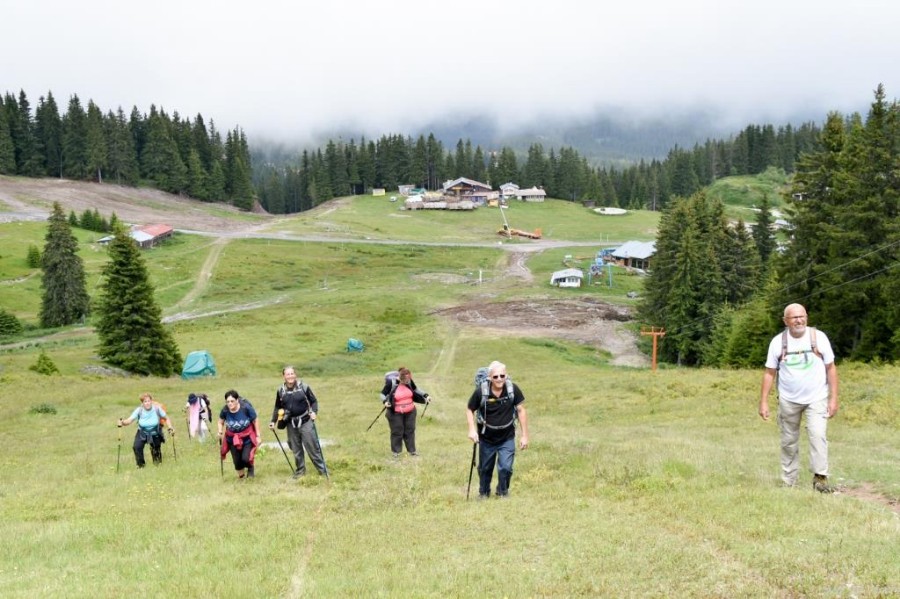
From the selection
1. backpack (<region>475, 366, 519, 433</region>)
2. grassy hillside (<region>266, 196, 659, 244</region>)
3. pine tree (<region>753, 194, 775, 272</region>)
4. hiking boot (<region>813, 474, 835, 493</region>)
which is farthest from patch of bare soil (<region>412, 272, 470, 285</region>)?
hiking boot (<region>813, 474, 835, 493</region>)

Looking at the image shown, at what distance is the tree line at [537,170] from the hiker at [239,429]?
155 metres

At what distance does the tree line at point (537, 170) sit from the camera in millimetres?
167750

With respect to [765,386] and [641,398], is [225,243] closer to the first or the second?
[641,398]

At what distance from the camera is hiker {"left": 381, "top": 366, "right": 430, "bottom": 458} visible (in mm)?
16547

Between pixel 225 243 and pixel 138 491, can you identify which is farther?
pixel 225 243

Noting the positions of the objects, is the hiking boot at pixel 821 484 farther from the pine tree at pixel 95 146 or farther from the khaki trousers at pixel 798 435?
the pine tree at pixel 95 146

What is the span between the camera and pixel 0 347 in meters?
56.5

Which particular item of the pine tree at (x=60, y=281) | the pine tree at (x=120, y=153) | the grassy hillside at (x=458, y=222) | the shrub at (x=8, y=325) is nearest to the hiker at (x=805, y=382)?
the shrub at (x=8, y=325)

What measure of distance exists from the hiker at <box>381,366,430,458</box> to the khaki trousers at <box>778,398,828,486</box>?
8.19m

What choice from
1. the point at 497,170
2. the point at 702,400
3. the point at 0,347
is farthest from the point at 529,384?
the point at 497,170

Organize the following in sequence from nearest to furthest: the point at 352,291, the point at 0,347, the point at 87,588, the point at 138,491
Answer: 1. the point at 87,588
2. the point at 138,491
3. the point at 0,347
4. the point at 352,291

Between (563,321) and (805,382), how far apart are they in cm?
5659

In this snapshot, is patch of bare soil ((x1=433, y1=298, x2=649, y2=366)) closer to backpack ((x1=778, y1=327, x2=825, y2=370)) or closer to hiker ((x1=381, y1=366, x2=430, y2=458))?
hiker ((x1=381, y1=366, x2=430, y2=458))

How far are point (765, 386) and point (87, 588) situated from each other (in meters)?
9.93
